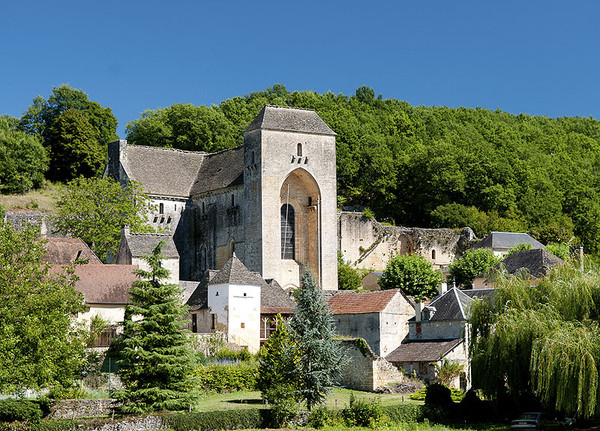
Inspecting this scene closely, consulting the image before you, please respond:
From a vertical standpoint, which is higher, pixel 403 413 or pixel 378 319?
pixel 378 319

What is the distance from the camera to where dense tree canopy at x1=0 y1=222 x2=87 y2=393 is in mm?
28062

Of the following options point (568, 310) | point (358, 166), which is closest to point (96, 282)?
point (568, 310)

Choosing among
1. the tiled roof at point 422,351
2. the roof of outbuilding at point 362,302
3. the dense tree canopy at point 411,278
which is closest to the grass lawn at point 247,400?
the tiled roof at point 422,351

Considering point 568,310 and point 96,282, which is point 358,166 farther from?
point 568,310

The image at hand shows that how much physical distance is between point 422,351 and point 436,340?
42.1 inches

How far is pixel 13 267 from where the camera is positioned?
30312 mm

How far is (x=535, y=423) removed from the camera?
2814 cm

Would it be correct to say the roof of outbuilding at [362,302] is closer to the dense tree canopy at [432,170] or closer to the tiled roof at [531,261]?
the tiled roof at [531,261]

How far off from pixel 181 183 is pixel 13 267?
2996 cm

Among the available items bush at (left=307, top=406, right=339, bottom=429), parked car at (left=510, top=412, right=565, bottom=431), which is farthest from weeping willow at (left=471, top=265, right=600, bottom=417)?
bush at (left=307, top=406, right=339, bottom=429)

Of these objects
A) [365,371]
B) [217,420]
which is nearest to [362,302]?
[365,371]

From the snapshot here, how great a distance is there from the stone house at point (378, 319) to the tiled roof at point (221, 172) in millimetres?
15624

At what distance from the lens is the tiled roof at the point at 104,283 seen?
40.1m

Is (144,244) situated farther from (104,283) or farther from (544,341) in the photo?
(544,341)
